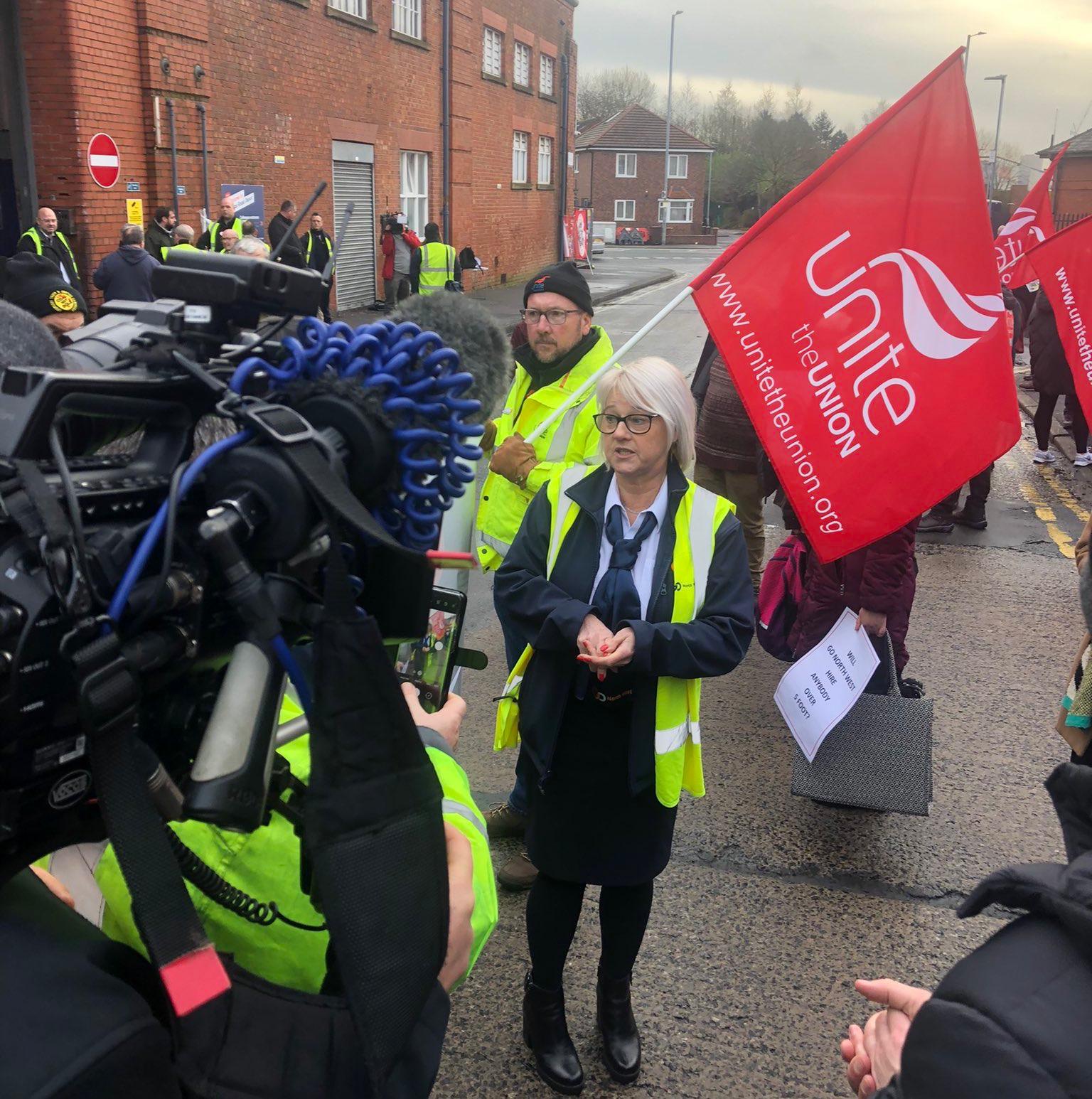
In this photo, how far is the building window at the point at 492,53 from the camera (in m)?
25.7

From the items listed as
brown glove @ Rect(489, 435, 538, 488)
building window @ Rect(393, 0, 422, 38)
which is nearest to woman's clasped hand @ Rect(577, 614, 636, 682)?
brown glove @ Rect(489, 435, 538, 488)

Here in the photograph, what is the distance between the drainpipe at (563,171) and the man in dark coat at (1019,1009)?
32.9 metres

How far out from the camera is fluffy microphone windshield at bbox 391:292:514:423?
1.31 metres

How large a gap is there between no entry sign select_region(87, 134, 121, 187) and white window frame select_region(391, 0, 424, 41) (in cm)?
960

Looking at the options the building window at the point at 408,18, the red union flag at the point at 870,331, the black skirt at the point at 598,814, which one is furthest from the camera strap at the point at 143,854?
the building window at the point at 408,18

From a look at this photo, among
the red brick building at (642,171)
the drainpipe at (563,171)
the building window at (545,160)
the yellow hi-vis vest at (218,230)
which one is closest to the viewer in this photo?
the yellow hi-vis vest at (218,230)

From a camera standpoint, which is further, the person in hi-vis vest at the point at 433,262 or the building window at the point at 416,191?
the building window at the point at 416,191

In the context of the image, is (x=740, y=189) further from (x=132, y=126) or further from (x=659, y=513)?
(x=659, y=513)

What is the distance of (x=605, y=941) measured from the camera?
283 cm

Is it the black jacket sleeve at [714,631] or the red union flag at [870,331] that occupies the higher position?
the red union flag at [870,331]

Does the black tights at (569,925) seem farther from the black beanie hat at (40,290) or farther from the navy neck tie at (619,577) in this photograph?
the black beanie hat at (40,290)

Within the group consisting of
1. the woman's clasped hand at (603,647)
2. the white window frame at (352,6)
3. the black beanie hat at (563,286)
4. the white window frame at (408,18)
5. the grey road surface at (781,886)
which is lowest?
the grey road surface at (781,886)

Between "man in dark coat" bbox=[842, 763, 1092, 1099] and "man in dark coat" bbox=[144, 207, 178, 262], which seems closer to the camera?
"man in dark coat" bbox=[842, 763, 1092, 1099]

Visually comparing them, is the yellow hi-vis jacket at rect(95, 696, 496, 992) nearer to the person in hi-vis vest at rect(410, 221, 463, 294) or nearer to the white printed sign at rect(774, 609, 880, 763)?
the white printed sign at rect(774, 609, 880, 763)
